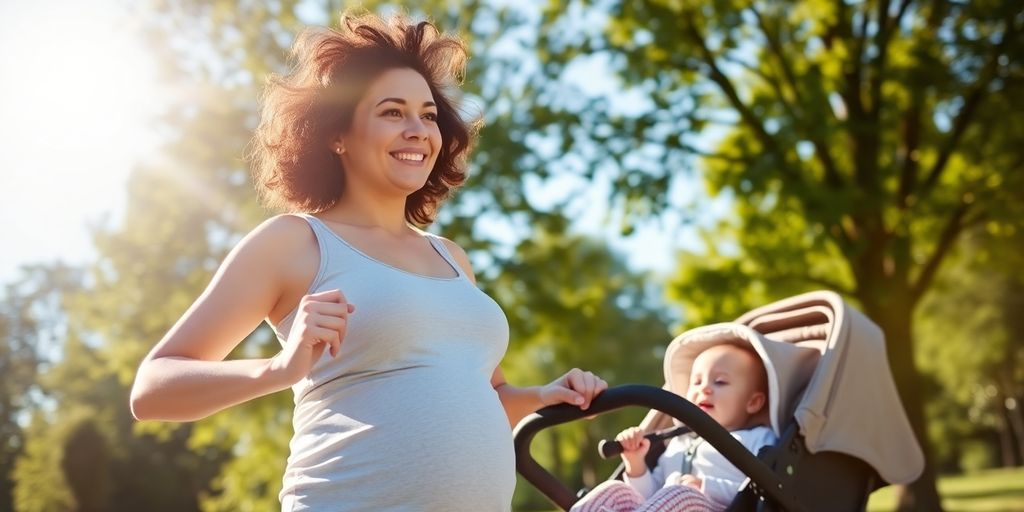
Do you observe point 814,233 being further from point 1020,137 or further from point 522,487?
point 522,487

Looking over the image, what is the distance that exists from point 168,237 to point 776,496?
12.5 metres

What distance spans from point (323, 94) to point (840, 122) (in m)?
9.13

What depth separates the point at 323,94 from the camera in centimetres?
242

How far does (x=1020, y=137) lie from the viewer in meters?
11.9

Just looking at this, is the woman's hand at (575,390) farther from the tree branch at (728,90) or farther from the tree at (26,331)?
the tree at (26,331)

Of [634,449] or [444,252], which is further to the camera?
[634,449]

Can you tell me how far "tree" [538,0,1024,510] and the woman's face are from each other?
8530mm

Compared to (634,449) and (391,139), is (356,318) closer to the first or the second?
(391,139)

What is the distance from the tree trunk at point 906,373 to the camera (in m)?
11.1

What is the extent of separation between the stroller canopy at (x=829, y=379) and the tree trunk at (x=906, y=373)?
7.78 metres

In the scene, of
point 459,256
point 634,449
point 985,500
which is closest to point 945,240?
point 985,500

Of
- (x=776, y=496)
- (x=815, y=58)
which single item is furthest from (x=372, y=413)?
(x=815, y=58)

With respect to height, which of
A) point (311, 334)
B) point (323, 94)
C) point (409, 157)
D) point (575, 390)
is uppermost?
point (323, 94)

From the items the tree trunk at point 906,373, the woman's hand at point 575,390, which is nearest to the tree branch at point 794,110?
the tree trunk at point 906,373
